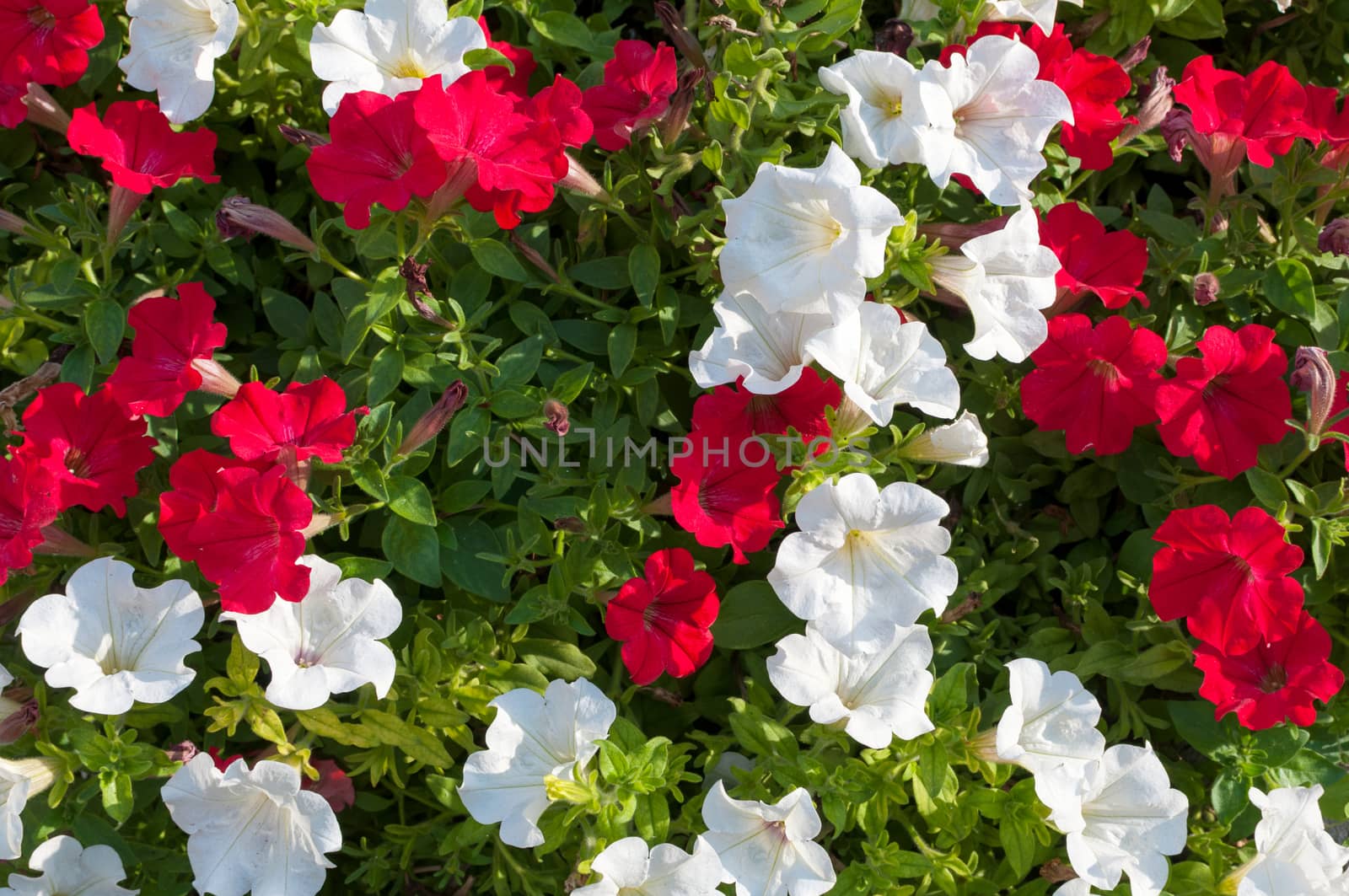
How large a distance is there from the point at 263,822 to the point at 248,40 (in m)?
1.35

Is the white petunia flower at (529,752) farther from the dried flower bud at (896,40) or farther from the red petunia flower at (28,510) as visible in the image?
the dried flower bud at (896,40)

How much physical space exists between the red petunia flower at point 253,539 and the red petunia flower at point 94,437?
277mm

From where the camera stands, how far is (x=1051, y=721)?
1.84 m

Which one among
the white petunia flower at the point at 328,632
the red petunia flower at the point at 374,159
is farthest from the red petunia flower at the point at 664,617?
the red petunia flower at the point at 374,159

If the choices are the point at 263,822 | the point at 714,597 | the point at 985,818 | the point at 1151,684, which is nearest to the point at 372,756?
the point at 263,822

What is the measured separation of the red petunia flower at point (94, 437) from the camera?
72.2 inches

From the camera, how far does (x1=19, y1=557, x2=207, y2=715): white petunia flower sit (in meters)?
1.69

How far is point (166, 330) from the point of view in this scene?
188 centimetres

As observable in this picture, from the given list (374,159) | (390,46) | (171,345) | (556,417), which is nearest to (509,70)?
(390,46)

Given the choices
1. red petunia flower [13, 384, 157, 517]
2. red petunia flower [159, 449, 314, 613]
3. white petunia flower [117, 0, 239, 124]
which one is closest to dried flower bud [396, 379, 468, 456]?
red petunia flower [159, 449, 314, 613]

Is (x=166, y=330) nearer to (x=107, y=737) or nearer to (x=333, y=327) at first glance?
(x=333, y=327)

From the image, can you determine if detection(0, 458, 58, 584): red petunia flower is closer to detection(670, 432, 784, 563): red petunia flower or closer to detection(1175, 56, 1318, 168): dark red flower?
detection(670, 432, 784, 563): red petunia flower

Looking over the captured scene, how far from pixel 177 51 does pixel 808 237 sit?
116cm

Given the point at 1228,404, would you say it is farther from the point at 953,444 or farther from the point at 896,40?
the point at 896,40
